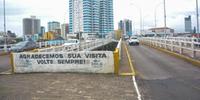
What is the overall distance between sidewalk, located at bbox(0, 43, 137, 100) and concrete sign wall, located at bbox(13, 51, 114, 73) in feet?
2.13

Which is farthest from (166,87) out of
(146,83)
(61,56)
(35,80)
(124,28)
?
(124,28)

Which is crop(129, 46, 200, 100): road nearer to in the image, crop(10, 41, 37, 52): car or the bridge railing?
the bridge railing

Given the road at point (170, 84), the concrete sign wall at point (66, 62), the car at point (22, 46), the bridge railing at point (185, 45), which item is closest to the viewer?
the road at point (170, 84)

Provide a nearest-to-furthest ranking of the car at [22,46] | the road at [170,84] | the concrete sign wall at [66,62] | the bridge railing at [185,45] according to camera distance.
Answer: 1. the road at [170,84]
2. the concrete sign wall at [66,62]
3. the bridge railing at [185,45]
4. the car at [22,46]

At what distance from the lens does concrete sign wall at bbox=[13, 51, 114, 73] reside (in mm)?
16234

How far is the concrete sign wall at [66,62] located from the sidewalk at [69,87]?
65 centimetres

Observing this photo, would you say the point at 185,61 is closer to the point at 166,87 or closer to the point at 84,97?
the point at 166,87

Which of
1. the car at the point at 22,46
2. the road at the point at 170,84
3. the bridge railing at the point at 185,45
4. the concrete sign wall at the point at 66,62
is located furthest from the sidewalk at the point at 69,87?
the car at the point at 22,46

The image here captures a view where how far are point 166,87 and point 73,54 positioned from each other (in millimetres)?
6086

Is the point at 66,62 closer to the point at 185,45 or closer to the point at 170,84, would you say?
the point at 170,84

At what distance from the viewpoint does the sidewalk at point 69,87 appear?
10.3 metres

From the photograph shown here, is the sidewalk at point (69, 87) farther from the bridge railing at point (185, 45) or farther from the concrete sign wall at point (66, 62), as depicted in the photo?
the bridge railing at point (185, 45)

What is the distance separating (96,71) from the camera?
16344 millimetres

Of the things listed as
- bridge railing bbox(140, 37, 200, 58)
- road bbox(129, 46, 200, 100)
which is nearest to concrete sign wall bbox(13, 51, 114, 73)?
road bbox(129, 46, 200, 100)
